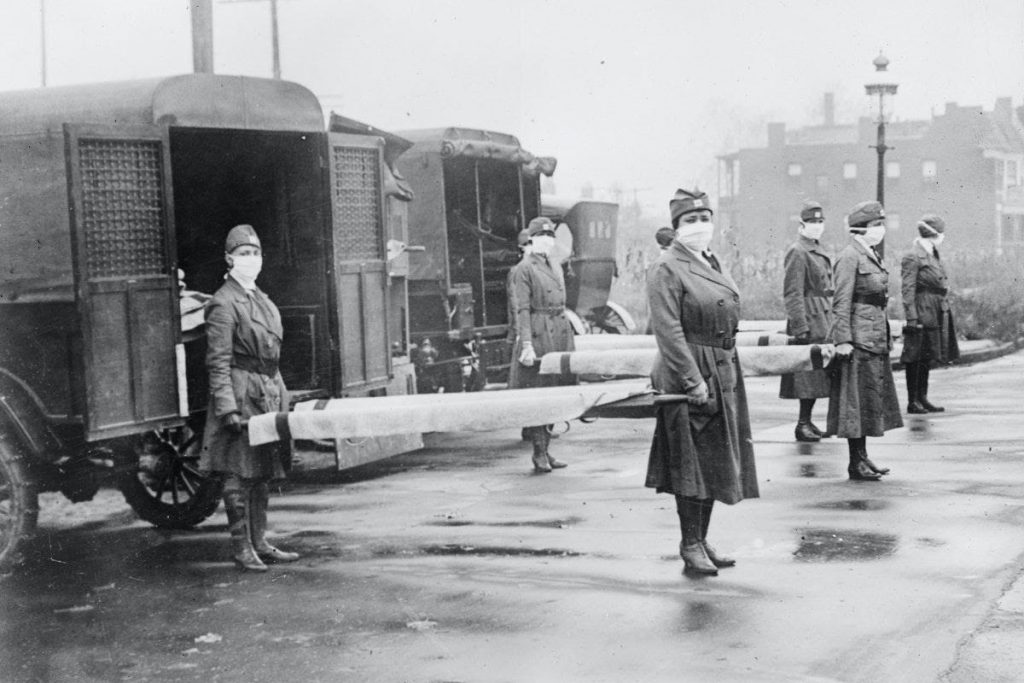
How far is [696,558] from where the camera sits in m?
6.77

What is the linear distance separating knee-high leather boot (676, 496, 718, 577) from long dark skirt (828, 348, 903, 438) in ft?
9.27

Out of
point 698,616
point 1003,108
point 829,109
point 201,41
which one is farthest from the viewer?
point 829,109

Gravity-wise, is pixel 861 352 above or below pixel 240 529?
above

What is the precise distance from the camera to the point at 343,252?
31.0ft

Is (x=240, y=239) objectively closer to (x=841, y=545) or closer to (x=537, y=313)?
(x=537, y=313)

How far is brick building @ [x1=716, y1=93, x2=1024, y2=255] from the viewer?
6278 cm

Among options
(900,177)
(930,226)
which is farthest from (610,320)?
(900,177)

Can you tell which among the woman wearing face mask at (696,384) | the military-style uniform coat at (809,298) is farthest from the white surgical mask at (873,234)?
the woman wearing face mask at (696,384)

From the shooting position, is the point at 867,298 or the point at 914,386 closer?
the point at 867,298

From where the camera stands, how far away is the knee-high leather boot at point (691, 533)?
679 centimetres

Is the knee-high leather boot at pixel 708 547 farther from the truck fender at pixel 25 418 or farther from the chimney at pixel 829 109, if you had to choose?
the chimney at pixel 829 109

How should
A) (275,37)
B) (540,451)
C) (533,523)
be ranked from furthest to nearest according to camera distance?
(275,37) < (540,451) < (533,523)

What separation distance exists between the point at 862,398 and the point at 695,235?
313 centimetres

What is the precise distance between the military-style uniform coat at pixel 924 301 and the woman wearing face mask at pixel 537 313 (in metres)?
4.74
